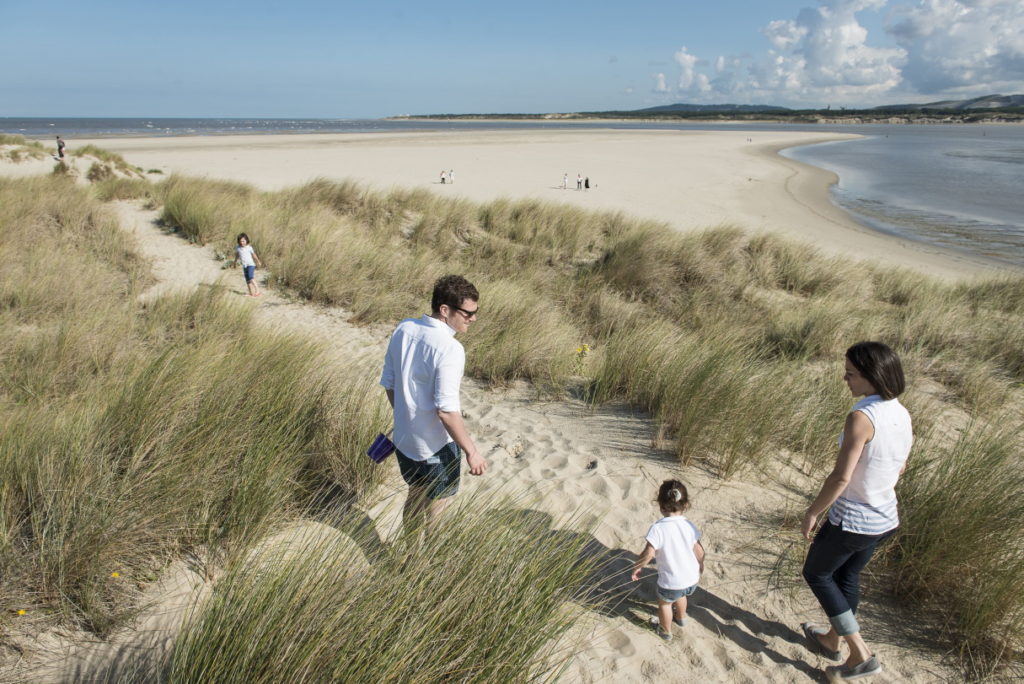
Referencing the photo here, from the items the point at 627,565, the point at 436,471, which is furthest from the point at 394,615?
the point at 627,565

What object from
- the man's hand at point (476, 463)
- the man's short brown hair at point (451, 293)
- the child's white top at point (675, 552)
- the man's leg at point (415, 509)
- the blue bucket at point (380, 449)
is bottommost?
the child's white top at point (675, 552)

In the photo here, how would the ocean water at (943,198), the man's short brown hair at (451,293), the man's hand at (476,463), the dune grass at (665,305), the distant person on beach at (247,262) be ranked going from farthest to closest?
the ocean water at (943,198) < the distant person on beach at (247,262) < the dune grass at (665,305) < the man's short brown hair at (451,293) < the man's hand at (476,463)

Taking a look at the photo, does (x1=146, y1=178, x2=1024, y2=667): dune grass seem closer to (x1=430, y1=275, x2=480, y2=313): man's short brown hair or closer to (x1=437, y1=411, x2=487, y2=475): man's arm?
(x1=437, y1=411, x2=487, y2=475): man's arm

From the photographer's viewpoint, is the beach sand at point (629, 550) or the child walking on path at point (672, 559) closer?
the beach sand at point (629, 550)

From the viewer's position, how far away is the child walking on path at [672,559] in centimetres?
274

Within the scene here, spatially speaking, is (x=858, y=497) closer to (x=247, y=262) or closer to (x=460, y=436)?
(x=460, y=436)

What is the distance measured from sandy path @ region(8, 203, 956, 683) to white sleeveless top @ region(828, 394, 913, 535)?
2.47ft

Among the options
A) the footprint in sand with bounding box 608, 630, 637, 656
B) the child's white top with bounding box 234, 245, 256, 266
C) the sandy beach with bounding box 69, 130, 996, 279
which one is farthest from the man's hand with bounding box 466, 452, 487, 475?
the sandy beach with bounding box 69, 130, 996, 279

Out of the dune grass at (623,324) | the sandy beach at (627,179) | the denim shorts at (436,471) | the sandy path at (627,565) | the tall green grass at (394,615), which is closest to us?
the tall green grass at (394,615)

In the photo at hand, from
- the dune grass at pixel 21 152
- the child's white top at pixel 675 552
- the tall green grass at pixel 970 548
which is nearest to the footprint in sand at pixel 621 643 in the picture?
Result: the child's white top at pixel 675 552

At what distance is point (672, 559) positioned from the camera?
275 centimetres

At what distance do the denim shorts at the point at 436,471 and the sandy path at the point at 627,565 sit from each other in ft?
0.57

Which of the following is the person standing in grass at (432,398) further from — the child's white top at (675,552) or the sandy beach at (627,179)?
the sandy beach at (627,179)

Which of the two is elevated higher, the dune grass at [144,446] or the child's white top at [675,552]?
the dune grass at [144,446]
